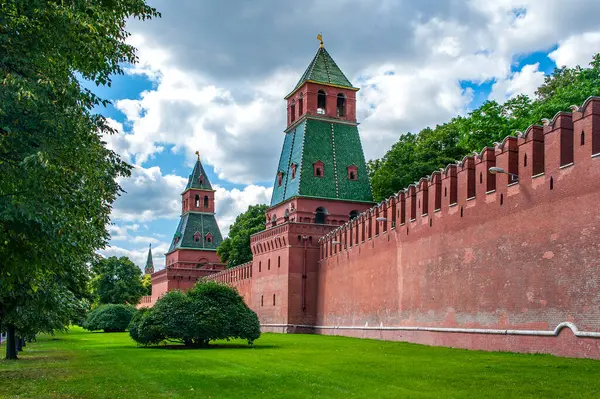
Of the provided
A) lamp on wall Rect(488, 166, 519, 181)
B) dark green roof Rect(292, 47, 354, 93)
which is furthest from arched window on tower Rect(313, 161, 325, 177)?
lamp on wall Rect(488, 166, 519, 181)

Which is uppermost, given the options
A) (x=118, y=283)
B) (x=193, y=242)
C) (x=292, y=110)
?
(x=292, y=110)

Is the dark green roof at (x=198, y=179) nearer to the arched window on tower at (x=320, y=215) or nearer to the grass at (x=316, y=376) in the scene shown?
the arched window on tower at (x=320, y=215)

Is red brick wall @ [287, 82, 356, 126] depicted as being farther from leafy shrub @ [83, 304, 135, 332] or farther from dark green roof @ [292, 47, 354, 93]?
leafy shrub @ [83, 304, 135, 332]

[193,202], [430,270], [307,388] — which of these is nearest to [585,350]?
[307,388]

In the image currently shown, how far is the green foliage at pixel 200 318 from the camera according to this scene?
2752 cm

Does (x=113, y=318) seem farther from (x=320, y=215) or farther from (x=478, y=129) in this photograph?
(x=478, y=129)

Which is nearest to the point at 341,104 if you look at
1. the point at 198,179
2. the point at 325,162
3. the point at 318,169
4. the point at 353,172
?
the point at 325,162

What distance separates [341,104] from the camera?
165 ft

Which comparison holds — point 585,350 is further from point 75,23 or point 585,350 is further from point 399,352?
point 75,23

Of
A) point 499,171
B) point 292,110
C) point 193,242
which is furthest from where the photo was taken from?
point 193,242

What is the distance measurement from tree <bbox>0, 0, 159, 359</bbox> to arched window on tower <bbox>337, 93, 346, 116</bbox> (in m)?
38.5

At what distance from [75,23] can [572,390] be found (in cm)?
1029

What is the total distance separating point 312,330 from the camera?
42.8 meters

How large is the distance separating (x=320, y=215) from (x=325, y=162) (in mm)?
3829
